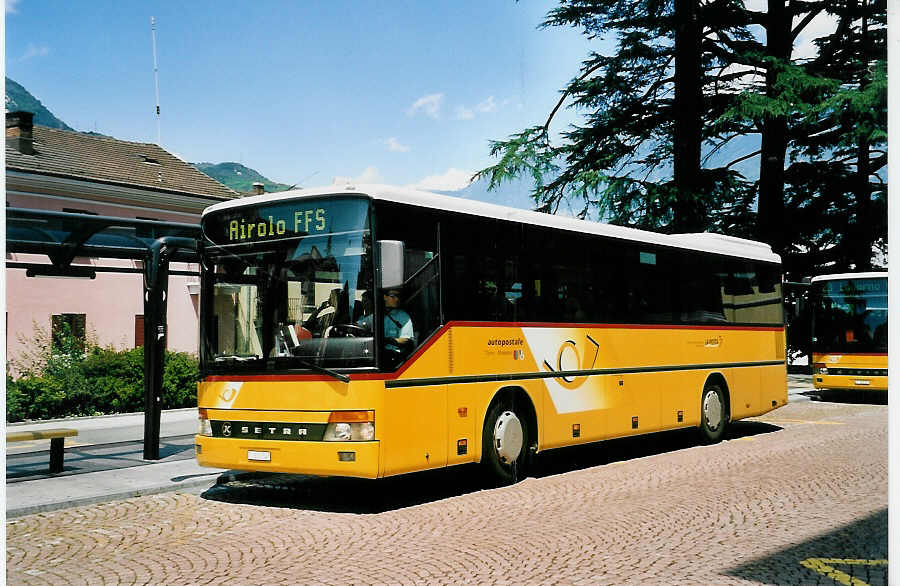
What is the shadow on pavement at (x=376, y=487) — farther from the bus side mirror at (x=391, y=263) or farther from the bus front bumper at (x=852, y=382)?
the bus front bumper at (x=852, y=382)

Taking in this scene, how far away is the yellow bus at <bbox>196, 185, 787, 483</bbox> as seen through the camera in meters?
9.71

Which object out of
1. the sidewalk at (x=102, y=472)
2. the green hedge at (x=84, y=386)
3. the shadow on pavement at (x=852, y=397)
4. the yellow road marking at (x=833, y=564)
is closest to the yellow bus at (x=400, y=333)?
the sidewalk at (x=102, y=472)

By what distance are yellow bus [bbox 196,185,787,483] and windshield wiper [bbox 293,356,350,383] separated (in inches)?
0.9

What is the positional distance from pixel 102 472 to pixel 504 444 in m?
5.26

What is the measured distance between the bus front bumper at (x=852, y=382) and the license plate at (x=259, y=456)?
18.6 metres

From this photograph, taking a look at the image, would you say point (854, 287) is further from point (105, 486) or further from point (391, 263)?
point (105, 486)

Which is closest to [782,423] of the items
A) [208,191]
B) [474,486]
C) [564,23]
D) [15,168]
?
[474,486]

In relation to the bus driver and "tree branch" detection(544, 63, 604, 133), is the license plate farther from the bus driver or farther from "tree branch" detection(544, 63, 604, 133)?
"tree branch" detection(544, 63, 604, 133)

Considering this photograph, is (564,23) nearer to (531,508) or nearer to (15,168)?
(15,168)

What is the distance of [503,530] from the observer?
868cm

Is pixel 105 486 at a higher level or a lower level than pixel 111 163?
lower

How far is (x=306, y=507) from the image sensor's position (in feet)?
33.8

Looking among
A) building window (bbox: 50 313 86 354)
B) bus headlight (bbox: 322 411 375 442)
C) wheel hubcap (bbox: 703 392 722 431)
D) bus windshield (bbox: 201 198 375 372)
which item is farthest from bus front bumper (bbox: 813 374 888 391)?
bus windshield (bbox: 201 198 375 372)

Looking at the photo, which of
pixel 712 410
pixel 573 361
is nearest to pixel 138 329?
pixel 712 410
